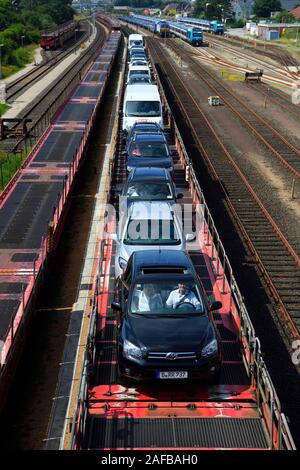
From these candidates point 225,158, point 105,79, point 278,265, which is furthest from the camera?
point 105,79

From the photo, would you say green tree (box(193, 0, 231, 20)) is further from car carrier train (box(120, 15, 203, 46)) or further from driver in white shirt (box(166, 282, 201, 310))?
driver in white shirt (box(166, 282, 201, 310))

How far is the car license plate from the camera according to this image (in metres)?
8.80

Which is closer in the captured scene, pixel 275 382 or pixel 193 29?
pixel 275 382

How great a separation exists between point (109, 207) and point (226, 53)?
64.4 m

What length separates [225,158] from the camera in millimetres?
27125

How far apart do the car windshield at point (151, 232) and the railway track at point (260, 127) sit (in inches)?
468

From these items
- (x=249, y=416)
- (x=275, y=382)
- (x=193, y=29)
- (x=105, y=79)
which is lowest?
(x=275, y=382)

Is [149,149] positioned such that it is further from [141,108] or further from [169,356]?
[169,356]

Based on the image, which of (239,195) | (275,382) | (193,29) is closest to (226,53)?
(193,29)

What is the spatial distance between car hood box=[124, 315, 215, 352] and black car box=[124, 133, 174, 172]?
419 inches

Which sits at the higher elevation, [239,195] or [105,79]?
[105,79]

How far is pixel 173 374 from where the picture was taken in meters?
8.82
